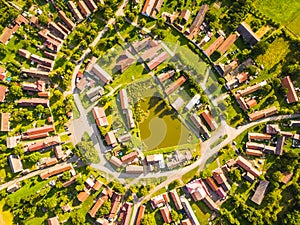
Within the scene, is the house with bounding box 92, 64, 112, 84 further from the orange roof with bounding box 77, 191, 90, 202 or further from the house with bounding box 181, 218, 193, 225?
the house with bounding box 181, 218, 193, 225

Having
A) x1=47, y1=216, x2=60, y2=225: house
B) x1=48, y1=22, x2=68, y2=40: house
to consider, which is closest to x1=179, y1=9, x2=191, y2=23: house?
x1=48, y1=22, x2=68, y2=40: house

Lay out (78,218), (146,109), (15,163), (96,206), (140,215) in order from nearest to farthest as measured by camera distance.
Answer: (78,218), (15,163), (96,206), (140,215), (146,109)

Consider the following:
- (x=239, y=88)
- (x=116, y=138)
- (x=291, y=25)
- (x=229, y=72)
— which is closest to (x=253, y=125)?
(x=239, y=88)

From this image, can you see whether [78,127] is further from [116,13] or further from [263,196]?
[263,196]

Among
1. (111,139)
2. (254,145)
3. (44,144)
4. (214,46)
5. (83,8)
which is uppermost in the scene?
(83,8)

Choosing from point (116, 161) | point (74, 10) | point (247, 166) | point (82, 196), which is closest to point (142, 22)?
point (74, 10)

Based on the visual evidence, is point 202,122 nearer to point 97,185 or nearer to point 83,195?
point 97,185
